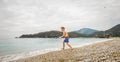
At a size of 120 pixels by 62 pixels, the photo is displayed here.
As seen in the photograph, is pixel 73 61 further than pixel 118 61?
Yes

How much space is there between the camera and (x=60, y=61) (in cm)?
1566

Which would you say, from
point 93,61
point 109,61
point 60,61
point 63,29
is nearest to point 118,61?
point 109,61

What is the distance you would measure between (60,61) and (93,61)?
3887 mm

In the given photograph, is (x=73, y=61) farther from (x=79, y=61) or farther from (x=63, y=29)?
(x=63, y=29)

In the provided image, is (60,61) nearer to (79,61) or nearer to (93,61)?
(79,61)

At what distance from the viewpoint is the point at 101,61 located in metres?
12.2

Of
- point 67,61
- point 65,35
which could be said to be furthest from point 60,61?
point 65,35

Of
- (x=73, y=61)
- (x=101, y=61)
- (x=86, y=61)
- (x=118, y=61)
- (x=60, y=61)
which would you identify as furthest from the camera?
(x=60, y=61)

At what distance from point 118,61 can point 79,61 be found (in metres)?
3.68

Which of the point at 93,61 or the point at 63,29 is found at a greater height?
the point at 63,29

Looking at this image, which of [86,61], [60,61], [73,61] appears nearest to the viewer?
[86,61]

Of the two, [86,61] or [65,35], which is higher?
[65,35]

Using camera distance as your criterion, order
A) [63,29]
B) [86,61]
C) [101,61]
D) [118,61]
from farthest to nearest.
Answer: [63,29], [86,61], [101,61], [118,61]

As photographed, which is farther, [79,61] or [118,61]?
[79,61]
